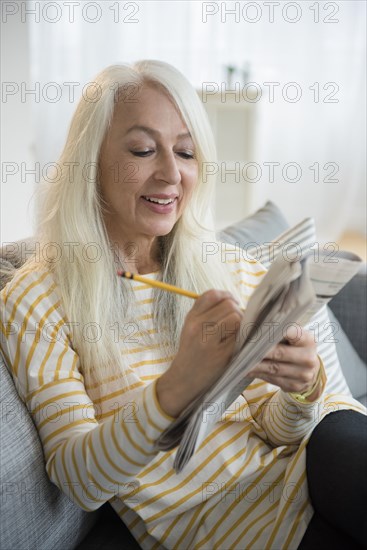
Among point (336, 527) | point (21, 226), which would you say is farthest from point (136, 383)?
point (21, 226)

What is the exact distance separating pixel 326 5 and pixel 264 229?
2974mm

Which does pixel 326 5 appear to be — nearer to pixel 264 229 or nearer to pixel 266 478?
pixel 264 229

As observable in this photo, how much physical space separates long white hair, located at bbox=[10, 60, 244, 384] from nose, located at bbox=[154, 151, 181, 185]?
7cm

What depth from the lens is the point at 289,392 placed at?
1118 mm

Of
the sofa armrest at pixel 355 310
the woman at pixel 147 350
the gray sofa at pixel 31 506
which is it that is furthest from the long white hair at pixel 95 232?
the sofa armrest at pixel 355 310

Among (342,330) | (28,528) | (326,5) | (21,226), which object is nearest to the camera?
(28,528)

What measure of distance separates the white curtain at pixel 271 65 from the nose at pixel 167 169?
130 inches

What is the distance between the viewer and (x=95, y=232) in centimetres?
126

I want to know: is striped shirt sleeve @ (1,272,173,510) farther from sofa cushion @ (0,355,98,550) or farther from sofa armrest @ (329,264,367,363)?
sofa armrest @ (329,264,367,363)

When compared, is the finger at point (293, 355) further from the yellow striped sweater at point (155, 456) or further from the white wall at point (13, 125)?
the white wall at point (13, 125)

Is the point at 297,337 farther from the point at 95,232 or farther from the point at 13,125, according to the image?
the point at 13,125

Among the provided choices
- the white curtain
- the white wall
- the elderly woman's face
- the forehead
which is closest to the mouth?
the elderly woman's face

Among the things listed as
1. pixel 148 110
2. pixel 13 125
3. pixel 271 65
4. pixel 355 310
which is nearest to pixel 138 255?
pixel 148 110

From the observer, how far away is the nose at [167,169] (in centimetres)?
125
